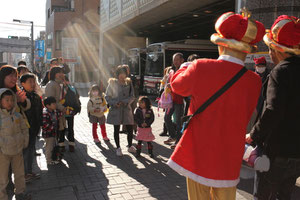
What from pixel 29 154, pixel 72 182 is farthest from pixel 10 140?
pixel 72 182

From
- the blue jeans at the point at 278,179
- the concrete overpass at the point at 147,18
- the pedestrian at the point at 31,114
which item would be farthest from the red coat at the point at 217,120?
the concrete overpass at the point at 147,18

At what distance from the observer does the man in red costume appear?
2145mm

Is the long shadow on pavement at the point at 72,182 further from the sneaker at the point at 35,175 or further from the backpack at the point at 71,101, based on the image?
the backpack at the point at 71,101

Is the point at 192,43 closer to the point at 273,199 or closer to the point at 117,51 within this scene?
the point at 117,51

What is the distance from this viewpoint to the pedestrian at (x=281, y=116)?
2.14 meters

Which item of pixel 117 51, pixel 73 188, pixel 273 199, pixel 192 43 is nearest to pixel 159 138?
pixel 73 188

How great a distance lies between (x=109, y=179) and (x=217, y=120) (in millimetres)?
2776

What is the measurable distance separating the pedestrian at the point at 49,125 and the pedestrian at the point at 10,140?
1.31 metres

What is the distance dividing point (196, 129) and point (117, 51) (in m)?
24.1

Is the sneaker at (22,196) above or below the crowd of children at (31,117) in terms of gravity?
below

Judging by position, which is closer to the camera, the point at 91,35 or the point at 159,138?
the point at 159,138

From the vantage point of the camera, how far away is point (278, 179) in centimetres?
228

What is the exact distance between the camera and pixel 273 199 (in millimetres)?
2404

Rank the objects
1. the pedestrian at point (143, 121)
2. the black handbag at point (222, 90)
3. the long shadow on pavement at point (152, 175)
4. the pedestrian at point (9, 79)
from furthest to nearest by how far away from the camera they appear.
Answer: the pedestrian at point (143, 121)
the long shadow on pavement at point (152, 175)
the pedestrian at point (9, 79)
the black handbag at point (222, 90)
